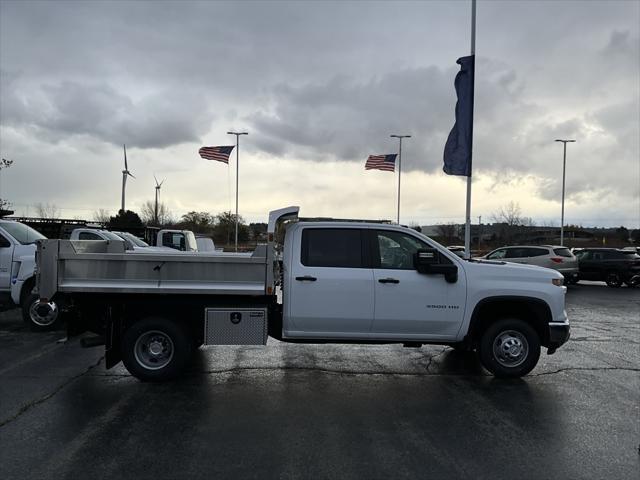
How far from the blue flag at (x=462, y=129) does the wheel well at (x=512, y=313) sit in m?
9.12

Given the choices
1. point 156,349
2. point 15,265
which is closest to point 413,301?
point 156,349

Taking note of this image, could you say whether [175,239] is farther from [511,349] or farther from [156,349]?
[511,349]

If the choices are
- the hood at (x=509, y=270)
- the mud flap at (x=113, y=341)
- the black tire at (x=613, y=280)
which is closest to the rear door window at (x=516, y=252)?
the black tire at (x=613, y=280)

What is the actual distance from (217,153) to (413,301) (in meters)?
32.8

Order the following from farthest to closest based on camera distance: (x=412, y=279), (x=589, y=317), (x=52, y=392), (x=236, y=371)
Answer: (x=589, y=317), (x=236, y=371), (x=412, y=279), (x=52, y=392)

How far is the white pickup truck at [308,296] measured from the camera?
240 inches

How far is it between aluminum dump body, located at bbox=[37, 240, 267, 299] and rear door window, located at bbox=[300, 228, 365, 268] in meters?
0.63

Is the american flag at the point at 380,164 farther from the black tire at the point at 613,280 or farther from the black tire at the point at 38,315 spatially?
the black tire at the point at 38,315

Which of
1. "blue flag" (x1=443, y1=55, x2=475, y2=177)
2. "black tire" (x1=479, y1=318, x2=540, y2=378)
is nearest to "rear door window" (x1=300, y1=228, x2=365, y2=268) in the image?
"black tire" (x1=479, y1=318, x2=540, y2=378)

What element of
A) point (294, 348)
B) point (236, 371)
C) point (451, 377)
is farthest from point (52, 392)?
point (451, 377)

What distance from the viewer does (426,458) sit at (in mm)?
4207

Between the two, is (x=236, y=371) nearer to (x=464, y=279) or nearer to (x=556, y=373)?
(x=464, y=279)

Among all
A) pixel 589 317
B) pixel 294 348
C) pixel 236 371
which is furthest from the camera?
pixel 589 317

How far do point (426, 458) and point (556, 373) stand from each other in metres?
3.62
